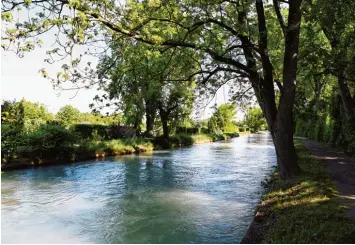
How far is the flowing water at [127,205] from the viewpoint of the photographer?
684 centimetres

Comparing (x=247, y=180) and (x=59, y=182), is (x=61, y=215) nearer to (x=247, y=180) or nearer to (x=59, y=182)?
(x=59, y=182)

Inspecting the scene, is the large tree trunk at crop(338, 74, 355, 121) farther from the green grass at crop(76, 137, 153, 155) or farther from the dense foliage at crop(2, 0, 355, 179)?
the green grass at crop(76, 137, 153, 155)

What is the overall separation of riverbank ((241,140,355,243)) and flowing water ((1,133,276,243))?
2.53ft

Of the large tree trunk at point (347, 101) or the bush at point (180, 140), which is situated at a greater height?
the large tree trunk at point (347, 101)

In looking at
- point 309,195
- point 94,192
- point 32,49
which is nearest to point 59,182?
point 94,192

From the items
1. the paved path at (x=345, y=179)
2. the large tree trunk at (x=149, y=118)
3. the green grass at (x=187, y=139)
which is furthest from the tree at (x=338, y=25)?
the green grass at (x=187, y=139)

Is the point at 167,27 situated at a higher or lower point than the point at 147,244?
higher

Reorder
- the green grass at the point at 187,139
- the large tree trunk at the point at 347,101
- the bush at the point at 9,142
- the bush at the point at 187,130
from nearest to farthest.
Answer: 1. the bush at the point at 9,142
2. the large tree trunk at the point at 347,101
3. the green grass at the point at 187,139
4. the bush at the point at 187,130

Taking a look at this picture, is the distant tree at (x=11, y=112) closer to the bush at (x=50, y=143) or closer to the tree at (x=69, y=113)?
the bush at (x=50, y=143)

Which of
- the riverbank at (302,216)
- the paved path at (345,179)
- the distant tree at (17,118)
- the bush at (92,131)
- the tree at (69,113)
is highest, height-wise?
A: the tree at (69,113)

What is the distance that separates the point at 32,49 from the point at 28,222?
3.92m

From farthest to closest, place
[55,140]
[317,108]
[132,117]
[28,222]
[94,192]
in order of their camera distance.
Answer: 1. [132,117]
2. [317,108]
3. [55,140]
4. [94,192]
5. [28,222]

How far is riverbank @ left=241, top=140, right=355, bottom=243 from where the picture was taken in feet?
15.8

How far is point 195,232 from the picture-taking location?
6922 mm
